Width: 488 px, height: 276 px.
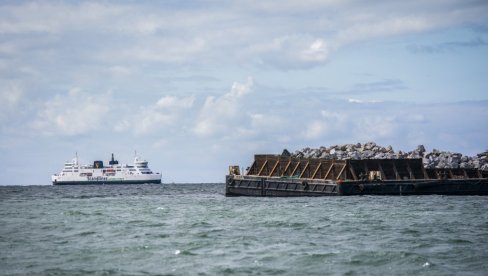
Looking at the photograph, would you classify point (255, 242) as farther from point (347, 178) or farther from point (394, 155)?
point (394, 155)

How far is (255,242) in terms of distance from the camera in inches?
1368

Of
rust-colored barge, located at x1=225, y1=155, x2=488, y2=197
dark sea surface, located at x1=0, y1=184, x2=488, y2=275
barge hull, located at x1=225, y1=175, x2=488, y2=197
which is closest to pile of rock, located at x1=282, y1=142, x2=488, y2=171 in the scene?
rust-colored barge, located at x1=225, y1=155, x2=488, y2=197

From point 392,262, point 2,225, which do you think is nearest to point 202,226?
point 2,225

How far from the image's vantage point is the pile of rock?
92.4 m

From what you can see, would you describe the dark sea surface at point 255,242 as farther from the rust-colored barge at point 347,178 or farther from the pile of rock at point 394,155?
the pile of rock at point 394,155

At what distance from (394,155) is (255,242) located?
68.0 m

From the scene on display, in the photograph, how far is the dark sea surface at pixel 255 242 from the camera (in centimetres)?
2819

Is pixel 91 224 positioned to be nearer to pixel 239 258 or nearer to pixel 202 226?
pixel 202 226

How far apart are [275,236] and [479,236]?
9.10 metres

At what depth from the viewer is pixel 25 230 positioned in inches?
1699

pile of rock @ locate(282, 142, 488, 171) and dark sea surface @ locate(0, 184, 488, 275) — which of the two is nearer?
dark sea surface @ locate(0, 184, 488, 275)

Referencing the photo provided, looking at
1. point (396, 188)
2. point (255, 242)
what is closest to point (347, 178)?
point (396, 188)

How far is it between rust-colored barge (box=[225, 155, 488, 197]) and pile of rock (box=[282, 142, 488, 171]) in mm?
9548

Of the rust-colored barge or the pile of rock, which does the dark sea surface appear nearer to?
the rust-colored barge
